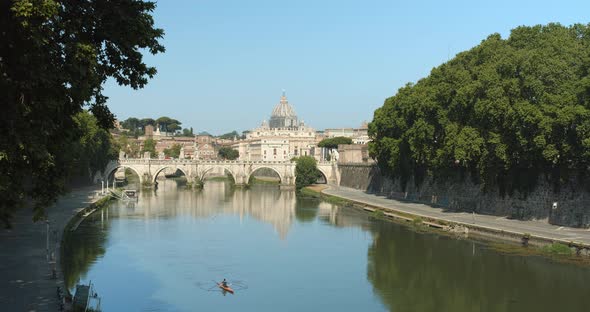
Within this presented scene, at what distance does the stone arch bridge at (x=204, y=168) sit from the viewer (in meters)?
87.5

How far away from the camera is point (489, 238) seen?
36125 millimetres

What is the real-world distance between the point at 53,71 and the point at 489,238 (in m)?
28.1

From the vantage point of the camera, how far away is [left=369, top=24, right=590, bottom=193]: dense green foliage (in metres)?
33.9

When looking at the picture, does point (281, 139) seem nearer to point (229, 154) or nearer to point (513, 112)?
point (229, 154)

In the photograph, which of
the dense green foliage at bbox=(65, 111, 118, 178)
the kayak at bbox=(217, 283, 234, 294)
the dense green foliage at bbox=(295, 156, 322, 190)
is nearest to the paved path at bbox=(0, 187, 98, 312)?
the kayak at bbox=(217, 283, 234, 294)

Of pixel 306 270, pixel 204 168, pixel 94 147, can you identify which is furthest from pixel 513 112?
pixel 204 168

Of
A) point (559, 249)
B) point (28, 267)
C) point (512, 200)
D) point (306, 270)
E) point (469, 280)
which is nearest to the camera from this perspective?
point (28, 267)

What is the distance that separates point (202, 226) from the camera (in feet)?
152

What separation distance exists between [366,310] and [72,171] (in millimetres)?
11635

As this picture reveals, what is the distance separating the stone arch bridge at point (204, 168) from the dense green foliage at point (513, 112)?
137 feet

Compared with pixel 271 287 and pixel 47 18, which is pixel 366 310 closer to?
pixel 271 287

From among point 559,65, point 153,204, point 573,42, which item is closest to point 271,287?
point 559,65

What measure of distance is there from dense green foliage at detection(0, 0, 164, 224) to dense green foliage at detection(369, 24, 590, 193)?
23.9 m

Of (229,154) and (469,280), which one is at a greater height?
(229,154)
